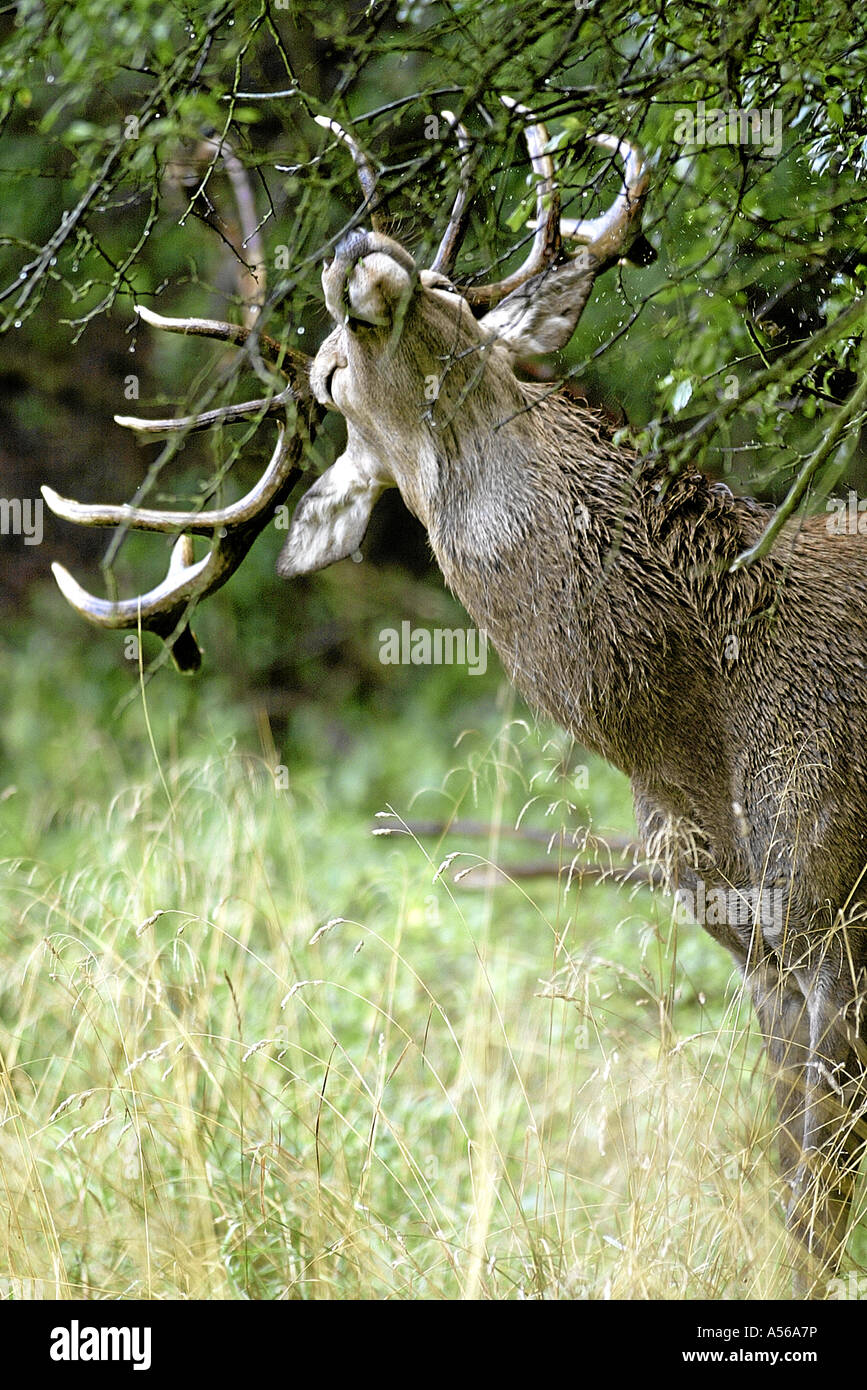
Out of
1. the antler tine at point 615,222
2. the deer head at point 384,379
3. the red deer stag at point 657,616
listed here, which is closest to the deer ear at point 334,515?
the deer head at point 384,379

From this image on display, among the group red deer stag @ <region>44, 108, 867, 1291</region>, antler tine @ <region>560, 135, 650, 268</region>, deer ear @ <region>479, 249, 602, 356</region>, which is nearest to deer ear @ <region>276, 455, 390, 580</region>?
red deer stag @ <region>44, 108, 867, 1291</region>

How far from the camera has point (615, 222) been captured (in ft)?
8.02

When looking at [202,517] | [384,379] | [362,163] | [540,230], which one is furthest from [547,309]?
[202,517]

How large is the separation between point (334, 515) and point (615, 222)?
740 millimetres

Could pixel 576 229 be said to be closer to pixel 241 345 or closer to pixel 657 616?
pixel 241 345

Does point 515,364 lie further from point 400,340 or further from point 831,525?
point 831,525

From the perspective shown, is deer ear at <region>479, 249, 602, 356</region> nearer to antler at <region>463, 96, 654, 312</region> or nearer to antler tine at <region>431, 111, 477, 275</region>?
antler at <region>463, 96, 654, 312</region>

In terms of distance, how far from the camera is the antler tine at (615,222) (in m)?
2.36

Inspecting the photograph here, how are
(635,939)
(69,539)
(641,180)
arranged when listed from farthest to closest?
(69,539), (635,939), (641,180)

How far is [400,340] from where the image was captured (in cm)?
227

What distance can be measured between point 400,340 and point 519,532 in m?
0.38
